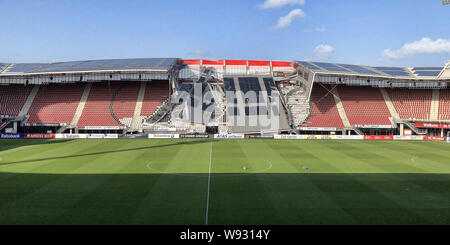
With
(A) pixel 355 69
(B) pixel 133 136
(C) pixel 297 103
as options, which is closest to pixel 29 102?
(B) pixel 133 136

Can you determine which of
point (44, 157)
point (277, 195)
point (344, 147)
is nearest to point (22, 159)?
point (44, 157)

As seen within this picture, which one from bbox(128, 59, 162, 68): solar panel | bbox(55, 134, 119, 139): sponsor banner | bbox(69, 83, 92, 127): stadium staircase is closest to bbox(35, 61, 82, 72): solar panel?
bbox(69, 83, 92, 127): stadium staircase

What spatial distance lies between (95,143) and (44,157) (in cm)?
1190

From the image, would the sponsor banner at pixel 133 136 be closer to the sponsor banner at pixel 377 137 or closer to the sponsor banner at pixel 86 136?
the sponsor banner at pixel 86 136

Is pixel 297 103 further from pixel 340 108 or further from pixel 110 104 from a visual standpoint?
pixel 110 104

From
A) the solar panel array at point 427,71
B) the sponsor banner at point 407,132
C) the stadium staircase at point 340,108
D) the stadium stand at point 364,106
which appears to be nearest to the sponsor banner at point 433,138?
the sponsor banner at point 407,132

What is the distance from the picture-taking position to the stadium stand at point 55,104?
60.0 metres

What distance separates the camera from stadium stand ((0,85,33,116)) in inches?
2423

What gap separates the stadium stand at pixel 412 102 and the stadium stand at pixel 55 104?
208 ft

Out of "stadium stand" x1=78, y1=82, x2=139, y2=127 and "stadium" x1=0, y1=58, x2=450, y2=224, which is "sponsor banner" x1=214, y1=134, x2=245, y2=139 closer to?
"stadium" x1=0, y1=58, x2=450, y2=224

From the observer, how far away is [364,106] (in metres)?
65.8

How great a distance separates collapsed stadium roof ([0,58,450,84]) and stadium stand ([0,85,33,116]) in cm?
384

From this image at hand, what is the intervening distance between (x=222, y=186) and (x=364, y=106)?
50656 mm
